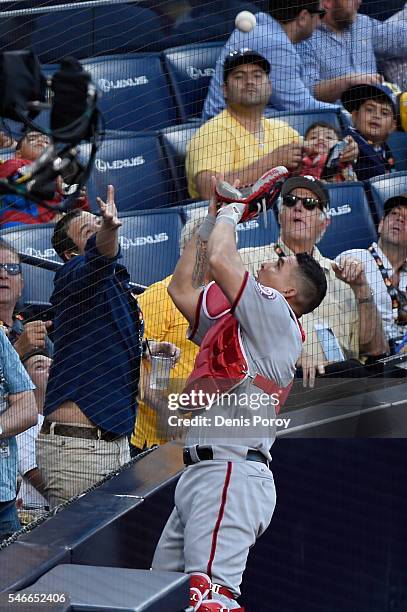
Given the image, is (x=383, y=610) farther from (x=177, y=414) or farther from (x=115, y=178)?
(x=115, y=178)

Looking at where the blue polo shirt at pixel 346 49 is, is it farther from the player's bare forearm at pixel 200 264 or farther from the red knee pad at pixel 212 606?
the red knee pad at pixel 212 606

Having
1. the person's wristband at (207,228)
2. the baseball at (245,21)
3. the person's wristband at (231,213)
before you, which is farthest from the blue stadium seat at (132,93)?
the person's wristband at (231,213)

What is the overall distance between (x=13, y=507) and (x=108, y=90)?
81.0 inches

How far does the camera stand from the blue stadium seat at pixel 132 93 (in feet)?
17.3

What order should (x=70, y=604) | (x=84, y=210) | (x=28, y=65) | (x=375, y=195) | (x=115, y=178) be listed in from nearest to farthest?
(x=28, y=65) → (x=70, y=604) → (x=84, y=210) → (x=115, y=178) → (x=375, y=195)

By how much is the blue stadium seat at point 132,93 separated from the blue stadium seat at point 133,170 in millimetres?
76

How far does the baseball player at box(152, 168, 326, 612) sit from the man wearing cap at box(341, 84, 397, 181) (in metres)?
1.91

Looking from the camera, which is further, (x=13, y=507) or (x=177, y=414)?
(x=177, y=414)

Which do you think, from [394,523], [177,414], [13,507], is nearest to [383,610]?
[394,523]

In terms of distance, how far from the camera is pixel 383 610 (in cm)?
453

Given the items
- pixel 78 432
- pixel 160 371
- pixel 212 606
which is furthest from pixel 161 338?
pixel 212 606

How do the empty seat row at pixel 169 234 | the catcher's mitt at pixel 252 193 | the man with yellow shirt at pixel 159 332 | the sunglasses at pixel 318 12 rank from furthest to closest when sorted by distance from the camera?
the sunglasses at pixel 318 12, the empty seat row at pixel 169 234, the man with yellow shirt at pixel 159 332, the catcher's mitt at pixel 252 193

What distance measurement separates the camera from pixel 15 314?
184 inches

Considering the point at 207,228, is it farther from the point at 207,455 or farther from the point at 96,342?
the point at 207,455
